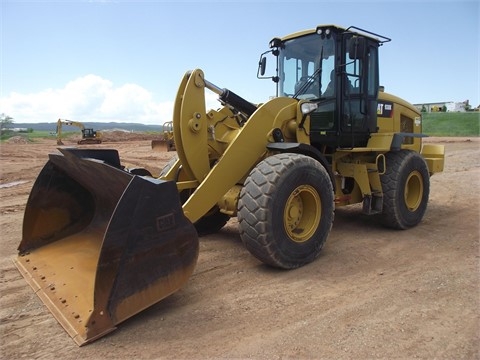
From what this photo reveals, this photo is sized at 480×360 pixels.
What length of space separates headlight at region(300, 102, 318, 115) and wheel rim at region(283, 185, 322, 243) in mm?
1004

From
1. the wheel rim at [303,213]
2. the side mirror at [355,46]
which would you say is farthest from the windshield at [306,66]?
the wheel rim at [303,213]

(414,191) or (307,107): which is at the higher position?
(307,107)

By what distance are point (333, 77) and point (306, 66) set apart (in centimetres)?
45

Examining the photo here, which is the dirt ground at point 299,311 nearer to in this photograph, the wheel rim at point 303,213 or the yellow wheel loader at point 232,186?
the yellow wheel loader at point 232,186

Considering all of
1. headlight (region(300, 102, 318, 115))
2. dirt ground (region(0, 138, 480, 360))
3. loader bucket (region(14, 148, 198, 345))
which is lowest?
dirt ground (region(0, 138, 480, 360))

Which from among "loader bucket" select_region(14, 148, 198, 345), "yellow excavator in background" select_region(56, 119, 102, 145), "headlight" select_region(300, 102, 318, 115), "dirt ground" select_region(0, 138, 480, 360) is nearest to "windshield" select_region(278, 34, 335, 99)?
"headlight" select_region(300, 102, 318, 115)

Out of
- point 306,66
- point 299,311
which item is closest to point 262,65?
point 306,66

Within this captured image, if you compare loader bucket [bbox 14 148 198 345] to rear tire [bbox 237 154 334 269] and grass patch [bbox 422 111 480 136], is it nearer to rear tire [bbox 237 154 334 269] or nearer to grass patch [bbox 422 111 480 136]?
rear tire [bbox 237 154 334 269]

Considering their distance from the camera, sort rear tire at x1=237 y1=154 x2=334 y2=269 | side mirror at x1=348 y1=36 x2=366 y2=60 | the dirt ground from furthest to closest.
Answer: side mirror at x1=348 y1=36 x2=366 y2=60 → rear tire at x1=237 y1=154 x2=334 y2=269 → the dirt ground

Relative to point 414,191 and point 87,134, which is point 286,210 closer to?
point 414,191

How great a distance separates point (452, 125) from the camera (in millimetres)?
33594

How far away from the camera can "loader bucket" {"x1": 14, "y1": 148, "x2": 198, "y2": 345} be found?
2814mm

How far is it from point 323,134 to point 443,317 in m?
2.82

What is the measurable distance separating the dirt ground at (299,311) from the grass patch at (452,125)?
30.3 m
